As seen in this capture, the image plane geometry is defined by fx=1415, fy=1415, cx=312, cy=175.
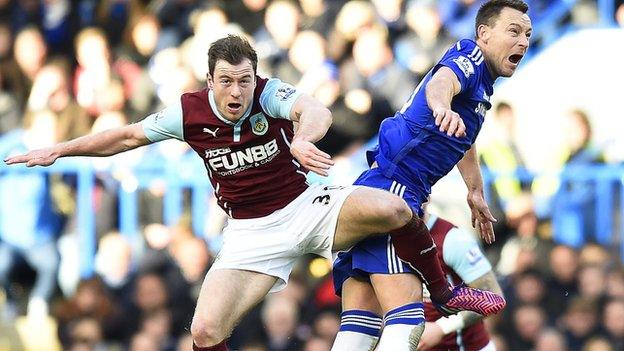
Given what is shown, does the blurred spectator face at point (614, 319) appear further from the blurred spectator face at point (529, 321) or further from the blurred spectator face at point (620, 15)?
the blurred spectator face at point (620, 15)

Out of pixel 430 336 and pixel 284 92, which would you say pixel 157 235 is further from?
pixel 284 92

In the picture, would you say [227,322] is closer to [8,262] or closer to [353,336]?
[353,336]

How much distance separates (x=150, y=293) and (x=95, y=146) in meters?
3.96

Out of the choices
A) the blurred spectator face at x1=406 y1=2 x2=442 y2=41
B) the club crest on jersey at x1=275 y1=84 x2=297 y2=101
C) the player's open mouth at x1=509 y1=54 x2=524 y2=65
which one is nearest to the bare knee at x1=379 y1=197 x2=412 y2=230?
the club crest on jersey at x1=275 y1=84 x2=297 y2=101

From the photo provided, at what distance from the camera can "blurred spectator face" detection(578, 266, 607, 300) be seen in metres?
11.0

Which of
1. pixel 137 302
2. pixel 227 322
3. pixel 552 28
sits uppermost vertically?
pixel 552 28

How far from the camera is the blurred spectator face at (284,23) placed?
11.4 m

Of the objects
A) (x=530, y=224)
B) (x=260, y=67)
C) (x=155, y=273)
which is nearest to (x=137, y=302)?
(x=155, y=273)

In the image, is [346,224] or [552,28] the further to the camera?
[552,28]

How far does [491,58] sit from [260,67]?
14.8 feet

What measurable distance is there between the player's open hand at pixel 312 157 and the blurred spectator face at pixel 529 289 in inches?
190

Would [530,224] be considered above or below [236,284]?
below

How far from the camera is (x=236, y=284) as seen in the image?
725 centimetres

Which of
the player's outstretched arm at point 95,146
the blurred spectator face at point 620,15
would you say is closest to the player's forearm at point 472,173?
the player's outstretched arm at point 95,146
